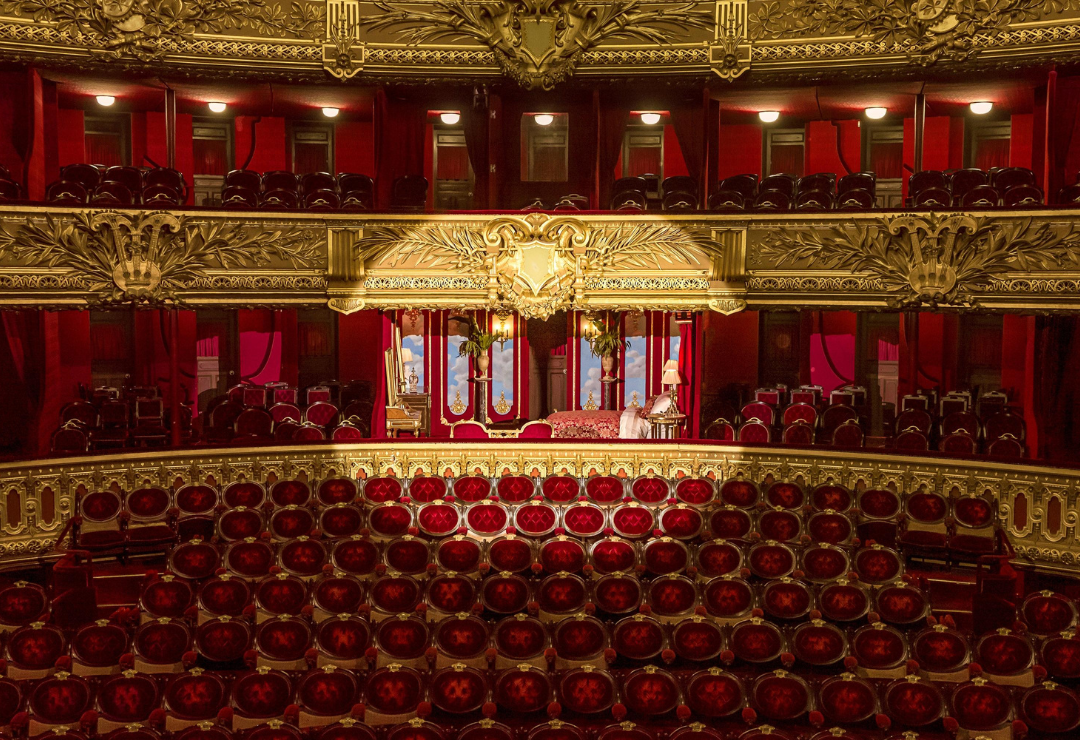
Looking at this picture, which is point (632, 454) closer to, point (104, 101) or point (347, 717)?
point (347, 717)

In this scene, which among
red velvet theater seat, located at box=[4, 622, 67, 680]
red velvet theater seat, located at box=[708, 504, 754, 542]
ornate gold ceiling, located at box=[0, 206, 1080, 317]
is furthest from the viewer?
ornate gold ceiling, located at box=[0, 206, 1080, 317]

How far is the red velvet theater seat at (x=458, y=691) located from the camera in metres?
4.55

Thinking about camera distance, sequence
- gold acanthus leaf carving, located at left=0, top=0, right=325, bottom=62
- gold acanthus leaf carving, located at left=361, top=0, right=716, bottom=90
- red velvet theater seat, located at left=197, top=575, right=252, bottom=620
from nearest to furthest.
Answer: red velvet theater seat, located at left=197, top=575, right=252, bottom=620 → gold acanthus leaf carving, located at left=0, top=0, right=325, bottom=62 → gold acanthus leaf carving, located at left=361, top=0, right=716, bottom=90

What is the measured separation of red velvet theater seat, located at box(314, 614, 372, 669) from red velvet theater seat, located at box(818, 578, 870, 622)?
7.64 feet

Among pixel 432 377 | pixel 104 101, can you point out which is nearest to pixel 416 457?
pixel 432 377

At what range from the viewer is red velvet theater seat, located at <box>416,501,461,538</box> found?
6.33 meters

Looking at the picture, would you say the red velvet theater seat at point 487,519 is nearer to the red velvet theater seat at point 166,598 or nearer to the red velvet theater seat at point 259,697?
the red velvet theater seat at point 166,598

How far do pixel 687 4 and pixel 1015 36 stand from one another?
7.40ft

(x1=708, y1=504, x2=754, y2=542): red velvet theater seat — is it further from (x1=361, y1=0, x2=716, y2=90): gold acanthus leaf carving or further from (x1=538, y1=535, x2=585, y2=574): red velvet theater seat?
(x1=361, y1=0, x2=716, y2=90): gold acanthus leaf carving

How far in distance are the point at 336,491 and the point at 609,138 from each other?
11.9 feet

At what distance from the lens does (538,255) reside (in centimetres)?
739

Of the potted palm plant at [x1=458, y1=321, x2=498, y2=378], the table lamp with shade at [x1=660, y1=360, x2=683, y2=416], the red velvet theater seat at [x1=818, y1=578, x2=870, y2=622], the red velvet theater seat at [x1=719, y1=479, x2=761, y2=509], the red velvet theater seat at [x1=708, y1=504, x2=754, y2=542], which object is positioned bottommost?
the red velvet theater seat at [x1=818, y1=578, x2=870, y2=622]

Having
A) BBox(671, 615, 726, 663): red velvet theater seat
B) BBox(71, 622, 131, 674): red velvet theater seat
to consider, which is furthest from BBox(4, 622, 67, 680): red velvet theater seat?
BBox(671, 615, 726, 663): red velvet theater seat

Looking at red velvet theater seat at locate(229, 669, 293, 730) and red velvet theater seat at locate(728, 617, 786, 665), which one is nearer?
red velvet theater seat at locate(229, 669, 293, 730)
